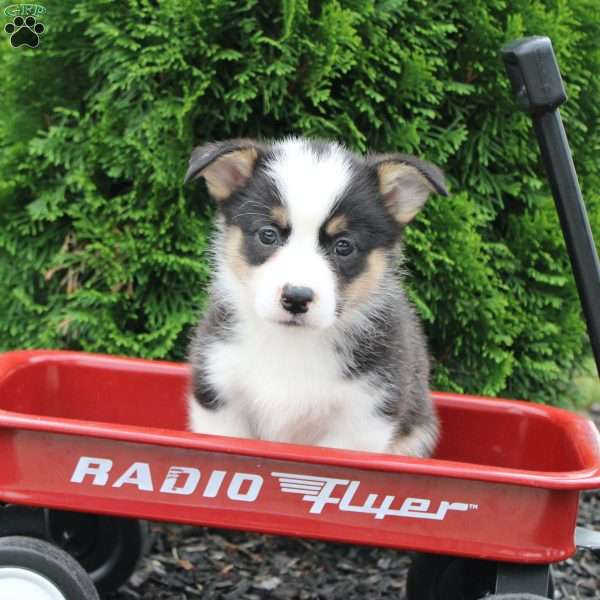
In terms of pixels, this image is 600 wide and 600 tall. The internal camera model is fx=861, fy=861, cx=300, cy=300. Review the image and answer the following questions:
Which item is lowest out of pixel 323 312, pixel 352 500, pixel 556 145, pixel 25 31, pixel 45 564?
pixel 45 564

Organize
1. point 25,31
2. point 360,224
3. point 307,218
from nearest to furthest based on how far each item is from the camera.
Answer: point 307,218, point 360,224, point 25,31

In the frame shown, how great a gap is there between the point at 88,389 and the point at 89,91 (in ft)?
4.24

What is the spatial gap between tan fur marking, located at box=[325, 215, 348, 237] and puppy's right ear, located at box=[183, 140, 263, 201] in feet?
1.14

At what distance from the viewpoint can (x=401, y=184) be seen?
2.71 m

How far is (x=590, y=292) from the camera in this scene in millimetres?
2242

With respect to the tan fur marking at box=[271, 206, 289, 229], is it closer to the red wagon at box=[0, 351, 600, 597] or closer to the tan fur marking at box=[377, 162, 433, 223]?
the tan fur marking at box=[377, 162, 433, 223]

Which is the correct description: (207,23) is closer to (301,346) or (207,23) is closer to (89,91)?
(89,91)

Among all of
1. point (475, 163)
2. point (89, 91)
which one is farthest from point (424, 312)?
point (89, 91)

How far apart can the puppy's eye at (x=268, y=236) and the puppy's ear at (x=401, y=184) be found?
0.39 meters

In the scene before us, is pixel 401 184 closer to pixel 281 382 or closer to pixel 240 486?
pixel 281 382

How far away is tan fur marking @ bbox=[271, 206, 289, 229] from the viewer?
251 centimetres

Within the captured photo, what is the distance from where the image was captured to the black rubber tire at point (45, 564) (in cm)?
227

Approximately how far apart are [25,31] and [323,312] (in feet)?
6.64

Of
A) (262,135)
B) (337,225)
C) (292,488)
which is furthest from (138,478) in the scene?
(262,135)
